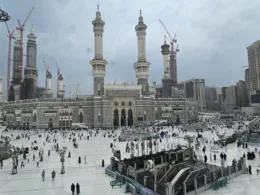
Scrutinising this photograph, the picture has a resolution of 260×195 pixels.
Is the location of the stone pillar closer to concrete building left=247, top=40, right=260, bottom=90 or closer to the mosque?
the mosque

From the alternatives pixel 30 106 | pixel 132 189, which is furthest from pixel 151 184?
pixel 30 106

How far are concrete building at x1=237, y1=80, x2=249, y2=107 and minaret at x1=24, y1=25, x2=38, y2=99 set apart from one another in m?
105

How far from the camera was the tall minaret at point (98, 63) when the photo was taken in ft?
173

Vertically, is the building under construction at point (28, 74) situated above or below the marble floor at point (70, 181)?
above

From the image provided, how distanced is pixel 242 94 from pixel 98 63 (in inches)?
3903

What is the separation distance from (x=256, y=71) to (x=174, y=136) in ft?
278

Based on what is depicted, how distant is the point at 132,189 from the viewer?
1070 centimetres

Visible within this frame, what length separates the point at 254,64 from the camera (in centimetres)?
10031

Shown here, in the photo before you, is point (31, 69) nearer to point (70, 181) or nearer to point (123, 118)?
point (123, 118)

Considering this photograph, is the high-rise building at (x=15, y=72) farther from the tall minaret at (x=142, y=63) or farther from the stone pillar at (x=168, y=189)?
the stone pillar at (x=168, y=189)

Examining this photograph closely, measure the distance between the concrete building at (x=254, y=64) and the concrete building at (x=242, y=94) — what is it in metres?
17.1

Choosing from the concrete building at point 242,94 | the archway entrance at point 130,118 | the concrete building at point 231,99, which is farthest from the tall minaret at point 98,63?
the concrete building at point 242,94

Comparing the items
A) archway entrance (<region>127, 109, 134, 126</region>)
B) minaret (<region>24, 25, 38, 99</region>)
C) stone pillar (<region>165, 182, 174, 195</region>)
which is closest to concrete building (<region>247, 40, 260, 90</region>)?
archway entrance (<region>127, 109, 134, 126</region>)

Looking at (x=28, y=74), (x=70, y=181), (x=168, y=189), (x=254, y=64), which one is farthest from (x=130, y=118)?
(x=254, y=64)
